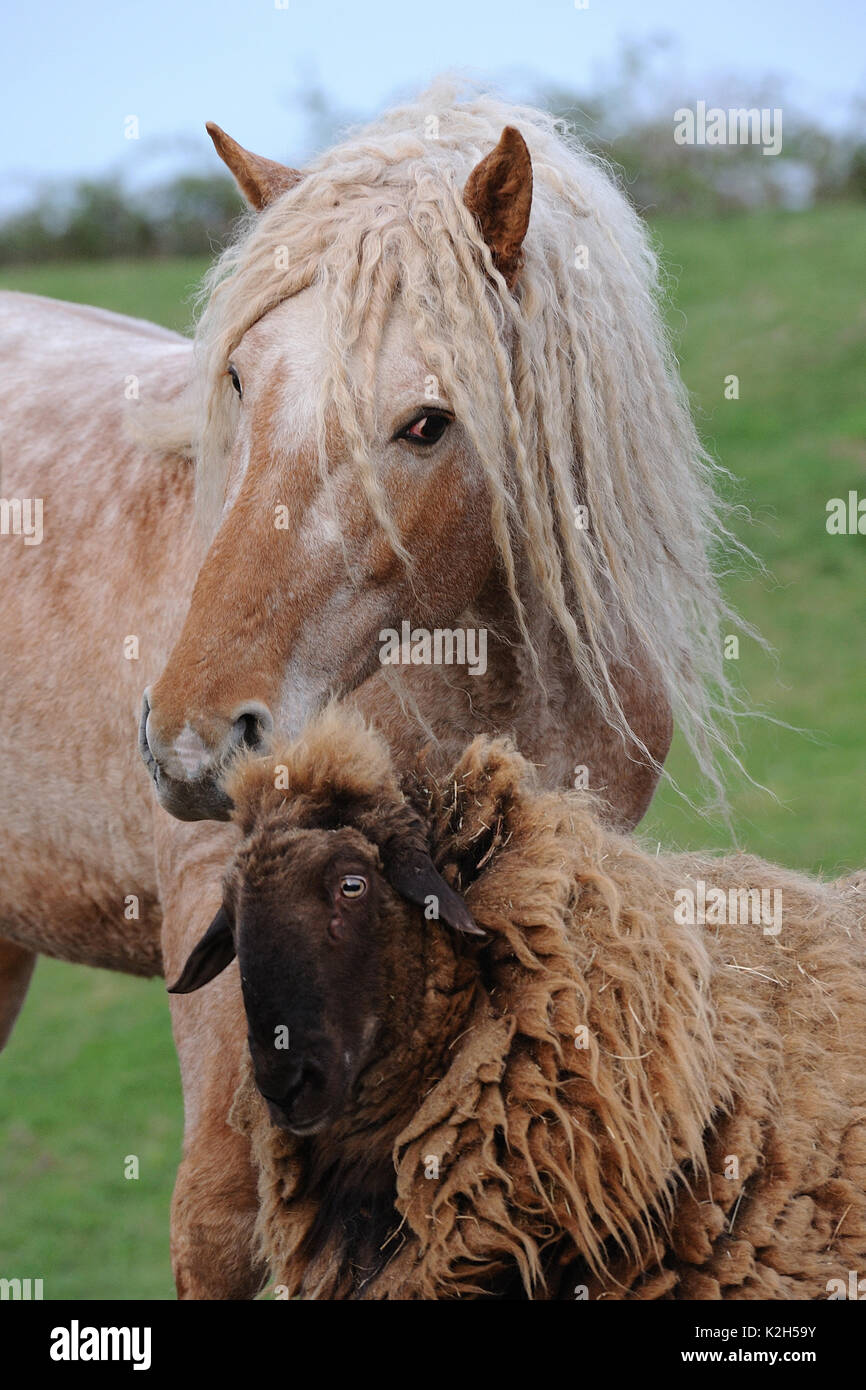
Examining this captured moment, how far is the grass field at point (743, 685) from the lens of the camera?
354 inches

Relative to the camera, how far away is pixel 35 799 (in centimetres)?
386

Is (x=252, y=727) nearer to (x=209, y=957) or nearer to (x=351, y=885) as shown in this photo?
(x=351, y=885)

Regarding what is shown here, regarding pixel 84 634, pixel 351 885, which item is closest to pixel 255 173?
pixel 84 634

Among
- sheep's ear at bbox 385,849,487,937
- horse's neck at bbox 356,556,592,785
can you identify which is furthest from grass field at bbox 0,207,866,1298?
sheep's ear at bbox 385,849,487,937

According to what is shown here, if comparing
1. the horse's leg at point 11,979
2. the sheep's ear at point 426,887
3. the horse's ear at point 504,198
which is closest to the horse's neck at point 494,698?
the sheep's ear at point 426,887

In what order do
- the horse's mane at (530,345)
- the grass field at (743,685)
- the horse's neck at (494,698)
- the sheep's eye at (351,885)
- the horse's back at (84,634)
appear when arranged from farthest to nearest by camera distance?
the grass field at (743,685)
the horse's back at (84,634)
the horse's neck at (494,698)
the horse's mane at (530,345)
the sheep's eye at (351,885)

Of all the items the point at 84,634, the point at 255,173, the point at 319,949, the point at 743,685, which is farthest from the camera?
the point at 743,685

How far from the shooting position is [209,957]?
9.57 ft

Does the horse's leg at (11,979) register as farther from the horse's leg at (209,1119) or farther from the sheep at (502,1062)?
the sheep at (502,1062)

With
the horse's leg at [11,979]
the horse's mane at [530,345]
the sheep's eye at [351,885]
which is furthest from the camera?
the horse's leg at [11,979]

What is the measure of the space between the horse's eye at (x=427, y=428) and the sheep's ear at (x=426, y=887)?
0.79 m

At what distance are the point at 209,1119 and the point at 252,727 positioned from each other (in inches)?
40.2

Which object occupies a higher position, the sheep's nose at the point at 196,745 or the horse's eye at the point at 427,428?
the horse's eye at the point at 427,428
